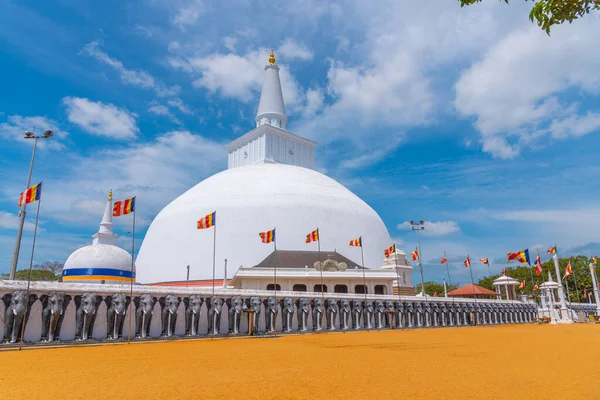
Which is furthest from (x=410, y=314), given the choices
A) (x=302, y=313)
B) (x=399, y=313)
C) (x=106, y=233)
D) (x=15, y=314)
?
(x=106, y=233)

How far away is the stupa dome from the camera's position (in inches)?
1684

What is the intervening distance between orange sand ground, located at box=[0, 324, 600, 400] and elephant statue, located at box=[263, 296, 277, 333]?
10091 mm

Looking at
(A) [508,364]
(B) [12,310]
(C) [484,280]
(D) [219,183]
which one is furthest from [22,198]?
(C) [484,280]

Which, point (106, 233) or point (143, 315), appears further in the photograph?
point (106, 233)

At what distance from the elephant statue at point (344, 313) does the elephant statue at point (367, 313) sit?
1.54 meters

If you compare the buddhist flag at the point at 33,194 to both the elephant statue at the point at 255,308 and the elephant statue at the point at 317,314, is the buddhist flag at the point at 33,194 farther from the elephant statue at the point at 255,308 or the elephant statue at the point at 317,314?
the elephant statue at the point at 317,314

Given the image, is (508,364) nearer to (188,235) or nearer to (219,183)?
(188,235)

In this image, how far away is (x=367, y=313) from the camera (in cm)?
2873

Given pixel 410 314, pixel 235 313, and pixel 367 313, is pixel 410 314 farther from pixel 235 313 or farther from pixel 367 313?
pixel 235 313

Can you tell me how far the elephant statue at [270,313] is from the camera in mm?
24312

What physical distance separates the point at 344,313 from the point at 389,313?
4351 millimetres

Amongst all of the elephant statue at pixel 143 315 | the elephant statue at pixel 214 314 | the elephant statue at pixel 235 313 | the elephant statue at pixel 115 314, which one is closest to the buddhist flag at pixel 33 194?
the elephant statue at pixel 115 314

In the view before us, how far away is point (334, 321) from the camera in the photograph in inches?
1064

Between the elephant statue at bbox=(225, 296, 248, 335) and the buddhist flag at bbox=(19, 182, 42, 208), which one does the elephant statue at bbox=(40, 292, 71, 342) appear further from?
the elephant statue at bbox=(225, 296, 248, 335)
